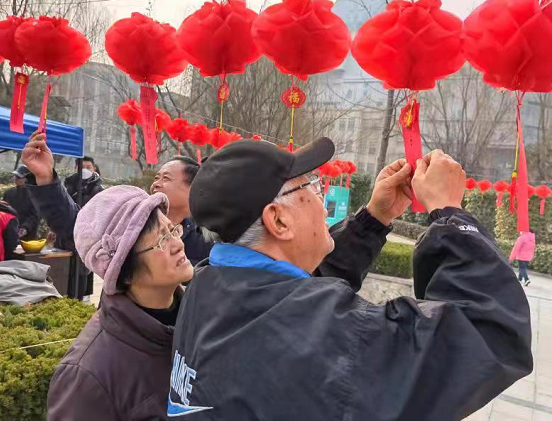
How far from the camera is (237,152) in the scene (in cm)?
111

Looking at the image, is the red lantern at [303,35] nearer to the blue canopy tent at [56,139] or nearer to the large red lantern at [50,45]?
the large red lantern at [50,45]

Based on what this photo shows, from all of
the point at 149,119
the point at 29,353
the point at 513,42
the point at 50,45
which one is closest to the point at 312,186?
the point at 513,42

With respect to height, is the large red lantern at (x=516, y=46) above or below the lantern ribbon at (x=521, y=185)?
above

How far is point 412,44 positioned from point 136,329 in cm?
150

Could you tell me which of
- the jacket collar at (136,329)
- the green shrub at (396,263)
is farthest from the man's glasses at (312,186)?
the green shrub at (396,263)

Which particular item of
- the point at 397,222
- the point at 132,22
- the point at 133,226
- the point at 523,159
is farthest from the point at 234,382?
the point at 397,222

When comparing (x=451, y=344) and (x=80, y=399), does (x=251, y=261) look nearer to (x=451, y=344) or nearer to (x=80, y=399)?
(x=451, y=344)

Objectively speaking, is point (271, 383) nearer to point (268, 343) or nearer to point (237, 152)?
point (268, 343)

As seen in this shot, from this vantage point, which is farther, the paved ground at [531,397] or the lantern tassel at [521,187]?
the paved ground at [531,397]

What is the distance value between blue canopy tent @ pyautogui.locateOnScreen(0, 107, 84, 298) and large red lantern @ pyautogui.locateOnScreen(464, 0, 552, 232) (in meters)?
4.33

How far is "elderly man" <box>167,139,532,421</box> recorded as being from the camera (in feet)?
2.95

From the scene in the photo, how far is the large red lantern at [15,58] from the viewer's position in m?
3.34

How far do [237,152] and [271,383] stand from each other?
52 centimetres

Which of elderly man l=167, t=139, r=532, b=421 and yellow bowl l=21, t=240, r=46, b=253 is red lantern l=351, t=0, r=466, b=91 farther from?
yellow bowl l=21, t=240, r=46, b=253
